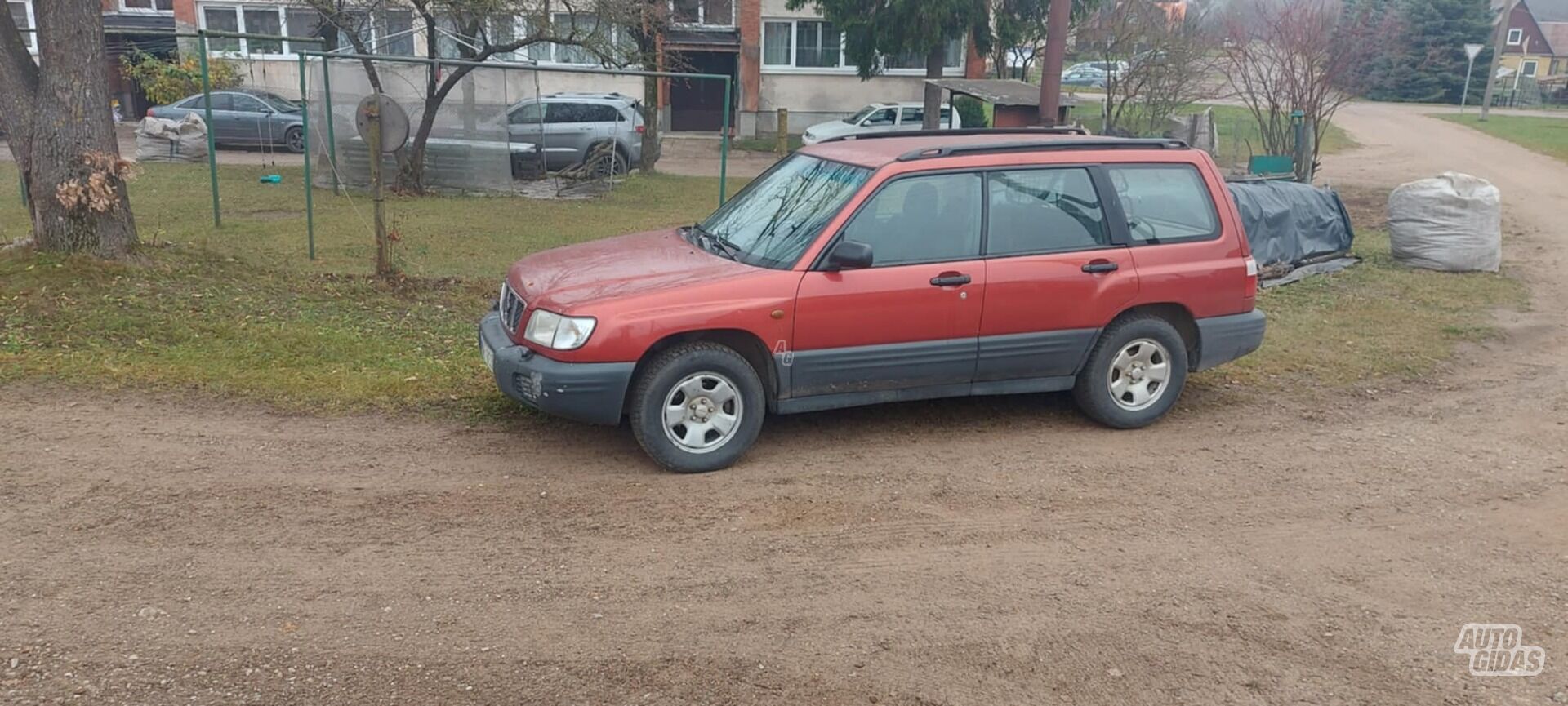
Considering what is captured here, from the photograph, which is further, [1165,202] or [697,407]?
[1165,202]

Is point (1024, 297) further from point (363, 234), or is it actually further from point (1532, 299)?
point (363, 234)

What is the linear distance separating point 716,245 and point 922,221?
1.14 meters

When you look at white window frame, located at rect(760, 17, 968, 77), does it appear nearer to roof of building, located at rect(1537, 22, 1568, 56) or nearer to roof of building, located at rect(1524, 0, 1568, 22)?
roof of building, located at rect(1537, 22, 1568, 56)

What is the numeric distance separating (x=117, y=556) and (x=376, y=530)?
95cm

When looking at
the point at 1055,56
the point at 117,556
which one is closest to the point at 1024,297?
the point at 117,556

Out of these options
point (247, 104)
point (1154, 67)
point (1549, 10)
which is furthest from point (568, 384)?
point (1549, 10)

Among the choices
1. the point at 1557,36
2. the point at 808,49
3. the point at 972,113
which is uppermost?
the point at 1557,36

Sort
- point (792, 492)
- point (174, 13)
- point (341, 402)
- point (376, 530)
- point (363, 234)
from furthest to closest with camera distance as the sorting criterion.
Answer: point (174, 13), point (363, 234), point (341, 402), point (792, 492), point (376, 530)

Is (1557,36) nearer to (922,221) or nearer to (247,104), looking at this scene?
(247,104)

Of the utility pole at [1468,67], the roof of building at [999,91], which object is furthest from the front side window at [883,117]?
the utility pole at [1468,67]

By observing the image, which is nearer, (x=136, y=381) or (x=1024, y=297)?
(x=1024, y=297)

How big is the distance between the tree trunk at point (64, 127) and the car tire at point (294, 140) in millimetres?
15639

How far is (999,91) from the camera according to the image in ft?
61.9

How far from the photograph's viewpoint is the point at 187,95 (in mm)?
26656
